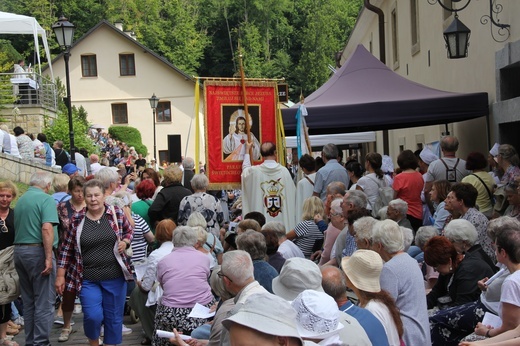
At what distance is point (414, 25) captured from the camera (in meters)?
20.6

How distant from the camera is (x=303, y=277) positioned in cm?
512

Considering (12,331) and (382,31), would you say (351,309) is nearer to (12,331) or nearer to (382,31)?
(12,331)

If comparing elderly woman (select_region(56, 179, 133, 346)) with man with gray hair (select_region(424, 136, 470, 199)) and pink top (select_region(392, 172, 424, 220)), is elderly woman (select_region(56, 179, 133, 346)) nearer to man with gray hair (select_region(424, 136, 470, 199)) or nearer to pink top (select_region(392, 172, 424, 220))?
pink top (select_region(392, 172, 424, 220))

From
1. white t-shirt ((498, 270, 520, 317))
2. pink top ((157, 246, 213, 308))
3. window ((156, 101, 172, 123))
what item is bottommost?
pink top ((157, 246, 213, 308))

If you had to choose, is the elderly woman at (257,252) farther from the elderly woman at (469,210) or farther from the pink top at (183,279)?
the elderly woman at (469,210)

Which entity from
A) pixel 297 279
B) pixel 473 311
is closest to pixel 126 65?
pixel 473 311

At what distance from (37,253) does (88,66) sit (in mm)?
49109

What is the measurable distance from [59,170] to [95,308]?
58.0ft

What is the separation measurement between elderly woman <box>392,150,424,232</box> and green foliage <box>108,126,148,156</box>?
1741 inches

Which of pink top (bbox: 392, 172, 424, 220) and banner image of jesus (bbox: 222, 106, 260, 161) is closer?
pink top (bbox: 392, 172, 424, 220)

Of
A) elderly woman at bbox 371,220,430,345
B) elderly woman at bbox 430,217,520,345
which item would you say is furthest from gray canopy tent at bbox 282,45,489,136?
elderly woman at bbox 371,220,430,345

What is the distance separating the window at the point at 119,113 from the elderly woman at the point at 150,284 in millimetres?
48772

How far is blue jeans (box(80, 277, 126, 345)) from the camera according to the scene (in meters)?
8.50

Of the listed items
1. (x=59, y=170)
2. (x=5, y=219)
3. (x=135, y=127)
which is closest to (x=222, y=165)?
(x=5, y=219)
